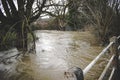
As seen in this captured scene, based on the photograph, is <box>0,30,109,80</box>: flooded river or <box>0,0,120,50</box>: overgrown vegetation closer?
<box>0,30,109,80</box>: flooded river

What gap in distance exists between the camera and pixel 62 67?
9.72 metres

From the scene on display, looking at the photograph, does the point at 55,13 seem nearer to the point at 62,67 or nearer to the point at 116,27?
the point at 62,67

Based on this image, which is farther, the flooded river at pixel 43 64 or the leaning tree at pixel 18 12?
the leaning tree at pixel 18 12

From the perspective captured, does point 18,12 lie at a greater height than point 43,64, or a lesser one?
greater

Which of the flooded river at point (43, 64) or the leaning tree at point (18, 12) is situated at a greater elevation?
the leaning tree at point (18, 12)

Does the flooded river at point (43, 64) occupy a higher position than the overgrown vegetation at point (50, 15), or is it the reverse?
the overgrown vegetation at point (50, 15)

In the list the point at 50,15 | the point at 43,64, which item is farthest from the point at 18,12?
the point at 43,64

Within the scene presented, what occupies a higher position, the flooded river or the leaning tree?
the leaning tree

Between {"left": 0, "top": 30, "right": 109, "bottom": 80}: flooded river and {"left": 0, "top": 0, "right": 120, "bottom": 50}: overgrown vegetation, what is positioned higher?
{"left": 0, "top": 0, "right": 120, "bottom": 50}: overgrown vegetation

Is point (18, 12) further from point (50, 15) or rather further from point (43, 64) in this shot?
point (43, 64)

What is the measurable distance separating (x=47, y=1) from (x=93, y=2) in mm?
4056

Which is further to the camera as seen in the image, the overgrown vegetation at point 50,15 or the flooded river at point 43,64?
the overgrown vegetation at point 50,15

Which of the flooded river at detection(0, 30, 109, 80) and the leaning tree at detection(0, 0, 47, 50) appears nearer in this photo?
the flooded river at detection(0, 30, 109, 80)

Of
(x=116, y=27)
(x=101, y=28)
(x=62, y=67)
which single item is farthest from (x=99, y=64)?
(x=116, y=27)
